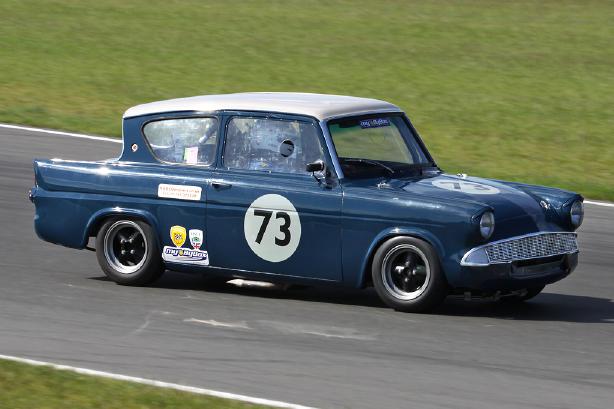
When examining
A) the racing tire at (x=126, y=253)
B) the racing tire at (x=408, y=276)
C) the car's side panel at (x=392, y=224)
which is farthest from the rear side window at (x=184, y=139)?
the racing tire at (x=408, y=276)

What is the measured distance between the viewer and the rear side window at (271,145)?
9.55 meters

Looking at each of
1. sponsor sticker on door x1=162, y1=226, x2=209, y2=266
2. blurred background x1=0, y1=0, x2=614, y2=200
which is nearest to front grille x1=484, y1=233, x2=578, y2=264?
sponsor sticker on door x1=162, y1=226, x2=209, y2=266

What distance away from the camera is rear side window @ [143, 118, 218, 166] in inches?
389

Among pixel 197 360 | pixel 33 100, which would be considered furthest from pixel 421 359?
pixel 33 100

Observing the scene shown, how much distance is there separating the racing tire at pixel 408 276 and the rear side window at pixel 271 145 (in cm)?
93

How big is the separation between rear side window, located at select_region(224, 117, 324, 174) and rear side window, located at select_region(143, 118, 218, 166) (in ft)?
0.54

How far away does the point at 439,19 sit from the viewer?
29.4 meters

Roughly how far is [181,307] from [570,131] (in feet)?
35.1

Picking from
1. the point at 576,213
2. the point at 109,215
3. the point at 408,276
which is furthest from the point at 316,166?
the point at 576,213

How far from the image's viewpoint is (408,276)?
9109mm

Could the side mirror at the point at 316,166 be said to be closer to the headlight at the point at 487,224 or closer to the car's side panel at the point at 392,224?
the car's side panel at the point at 392,224

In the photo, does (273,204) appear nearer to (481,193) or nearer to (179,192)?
(179,192)

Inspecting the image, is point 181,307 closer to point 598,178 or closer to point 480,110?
point 598,178

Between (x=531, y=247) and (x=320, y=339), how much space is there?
1.76m
